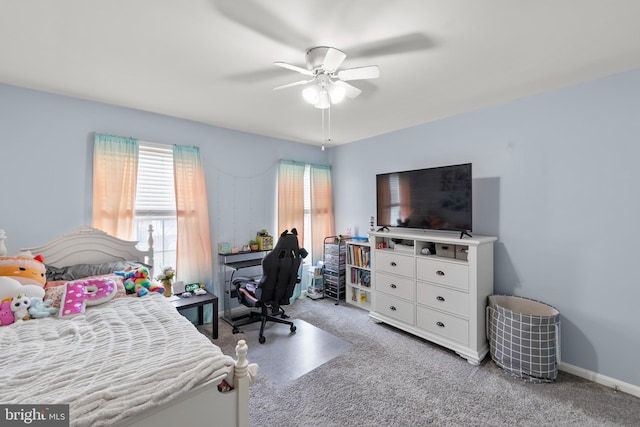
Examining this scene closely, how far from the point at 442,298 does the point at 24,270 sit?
359 cm

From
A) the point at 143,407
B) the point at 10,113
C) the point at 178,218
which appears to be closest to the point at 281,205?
the point at 178,218

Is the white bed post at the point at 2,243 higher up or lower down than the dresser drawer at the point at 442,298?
higher up

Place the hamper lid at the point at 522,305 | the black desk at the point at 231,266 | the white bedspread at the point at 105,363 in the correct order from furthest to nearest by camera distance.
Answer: the black desk at the point at 231,266 < the hamper lid at the point at 522,305 < the white bedspread at the point at 105,363

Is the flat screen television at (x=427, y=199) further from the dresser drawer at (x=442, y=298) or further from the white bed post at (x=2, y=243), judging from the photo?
the white bed post at (x=2, y=243)

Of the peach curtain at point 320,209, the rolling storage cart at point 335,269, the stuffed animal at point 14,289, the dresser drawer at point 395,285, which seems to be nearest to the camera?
the stuffed animal at point 14,289

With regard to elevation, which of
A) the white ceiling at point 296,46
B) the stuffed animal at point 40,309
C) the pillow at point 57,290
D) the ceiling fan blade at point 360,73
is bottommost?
the stuffed animal at point 40,309

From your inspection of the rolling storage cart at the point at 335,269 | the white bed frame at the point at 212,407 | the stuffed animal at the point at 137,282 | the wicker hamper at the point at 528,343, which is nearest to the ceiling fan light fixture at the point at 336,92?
→ the white bed frame at the point at 212,407

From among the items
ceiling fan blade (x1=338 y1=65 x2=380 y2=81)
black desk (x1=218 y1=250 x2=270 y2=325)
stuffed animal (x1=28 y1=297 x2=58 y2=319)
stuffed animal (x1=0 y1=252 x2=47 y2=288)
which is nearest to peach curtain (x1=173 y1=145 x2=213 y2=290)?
black desk (x1=218 y1=250 x2=270 y2=325)

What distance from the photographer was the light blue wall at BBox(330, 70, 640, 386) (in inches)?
84.7

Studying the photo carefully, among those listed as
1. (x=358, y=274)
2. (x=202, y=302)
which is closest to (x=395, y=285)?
(x=358, y=274)

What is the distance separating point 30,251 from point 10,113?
122 cm

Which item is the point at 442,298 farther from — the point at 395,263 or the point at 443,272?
the point at 395,263

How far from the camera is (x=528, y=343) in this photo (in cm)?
226

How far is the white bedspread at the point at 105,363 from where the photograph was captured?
0.99 meters
